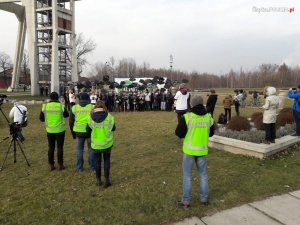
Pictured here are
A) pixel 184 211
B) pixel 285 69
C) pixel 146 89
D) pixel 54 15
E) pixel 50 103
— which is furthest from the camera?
pixel 285 69

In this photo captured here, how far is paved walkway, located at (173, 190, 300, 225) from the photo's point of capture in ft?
15.0

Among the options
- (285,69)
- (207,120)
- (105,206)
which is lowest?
(105,206)

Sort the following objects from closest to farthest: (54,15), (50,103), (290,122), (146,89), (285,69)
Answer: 1. (50,103)
2. (290,122)
3. (146,89)
4. (54,15)
5. (285,69)

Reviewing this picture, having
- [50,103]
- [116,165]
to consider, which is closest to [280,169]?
[116,165]

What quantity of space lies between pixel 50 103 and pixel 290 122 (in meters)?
10.2

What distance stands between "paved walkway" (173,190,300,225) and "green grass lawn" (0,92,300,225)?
188 mm

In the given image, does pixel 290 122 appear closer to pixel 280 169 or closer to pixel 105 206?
pixel 280 169

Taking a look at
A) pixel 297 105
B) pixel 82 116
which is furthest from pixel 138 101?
pixel 82 116

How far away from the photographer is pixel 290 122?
12367mm

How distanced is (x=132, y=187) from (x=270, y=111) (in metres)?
5.19

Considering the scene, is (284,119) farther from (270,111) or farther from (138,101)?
(138,101)

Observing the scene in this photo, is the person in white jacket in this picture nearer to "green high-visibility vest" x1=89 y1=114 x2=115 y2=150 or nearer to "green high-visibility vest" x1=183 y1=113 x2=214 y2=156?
"green high-visibility vest" x1=183 y1=113 x2=214 y2=156

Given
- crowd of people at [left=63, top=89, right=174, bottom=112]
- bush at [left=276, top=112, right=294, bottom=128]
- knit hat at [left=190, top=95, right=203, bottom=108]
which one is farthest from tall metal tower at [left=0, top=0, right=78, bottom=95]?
knit hat at [left=190, top=95, right=203, bottom=108]

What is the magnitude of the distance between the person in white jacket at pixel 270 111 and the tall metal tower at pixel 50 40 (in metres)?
37.6
